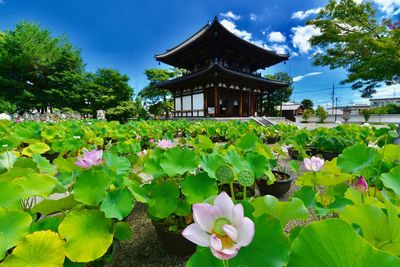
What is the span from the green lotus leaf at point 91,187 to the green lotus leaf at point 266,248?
21.1 inches

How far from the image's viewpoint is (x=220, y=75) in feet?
39.3

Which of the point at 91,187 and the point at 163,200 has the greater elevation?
the point at 91,187

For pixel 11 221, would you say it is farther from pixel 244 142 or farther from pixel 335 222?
pixel 244 142

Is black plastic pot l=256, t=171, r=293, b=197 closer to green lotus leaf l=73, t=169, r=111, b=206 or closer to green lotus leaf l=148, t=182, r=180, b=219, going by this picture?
green lotus leaf l=148, t=182, r=180, b=219

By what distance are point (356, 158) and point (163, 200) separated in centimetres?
91

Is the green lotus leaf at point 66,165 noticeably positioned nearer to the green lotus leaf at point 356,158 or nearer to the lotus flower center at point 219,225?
the lotus flower center at point 219,225

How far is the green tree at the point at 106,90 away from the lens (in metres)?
18.7

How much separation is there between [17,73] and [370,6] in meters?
23.0

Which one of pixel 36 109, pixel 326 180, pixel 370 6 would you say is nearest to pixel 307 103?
pixel 370 6

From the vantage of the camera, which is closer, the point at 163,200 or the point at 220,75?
the point at 163,200

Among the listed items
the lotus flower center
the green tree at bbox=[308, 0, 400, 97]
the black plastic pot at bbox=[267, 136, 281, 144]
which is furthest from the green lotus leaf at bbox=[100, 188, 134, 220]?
the green tree at bbox=[308, 0, 400, 97]

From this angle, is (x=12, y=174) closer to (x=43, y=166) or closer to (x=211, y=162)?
(x=43, y=166)

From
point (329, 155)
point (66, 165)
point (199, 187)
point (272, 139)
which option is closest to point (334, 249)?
point (199, 187)

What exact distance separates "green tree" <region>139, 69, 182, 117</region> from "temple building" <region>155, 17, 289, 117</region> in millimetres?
6747
